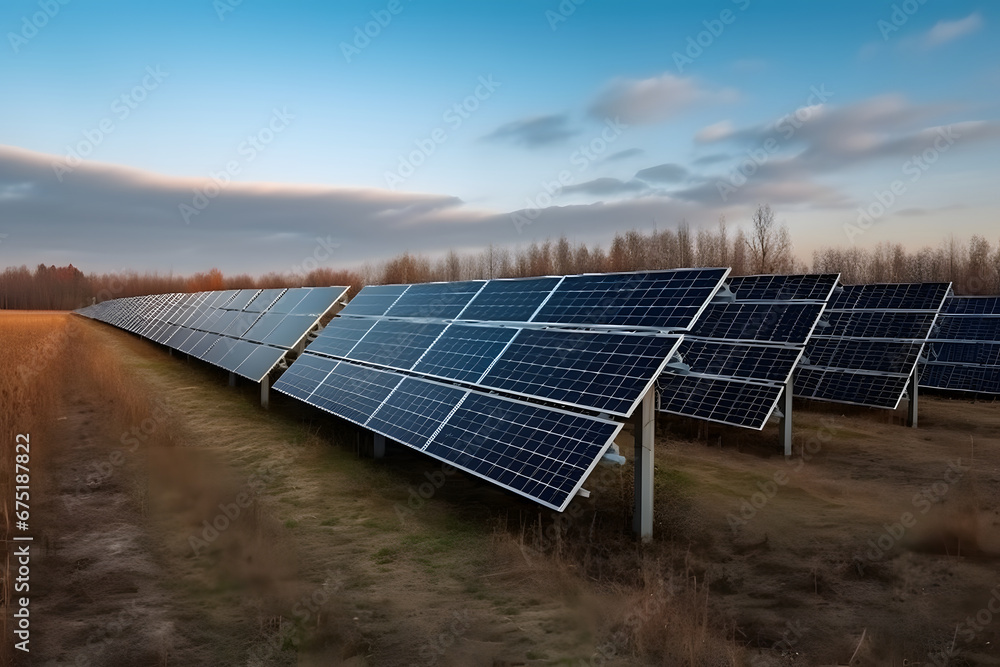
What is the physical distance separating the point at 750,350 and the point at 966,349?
1506 centimetres

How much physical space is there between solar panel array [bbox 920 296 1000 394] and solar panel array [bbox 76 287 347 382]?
2492 centimetres

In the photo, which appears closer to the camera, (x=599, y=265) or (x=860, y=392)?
(x=860, y=392)

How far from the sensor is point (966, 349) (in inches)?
979

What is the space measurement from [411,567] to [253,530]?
2.64 meters

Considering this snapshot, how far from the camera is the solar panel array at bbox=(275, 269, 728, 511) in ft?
28.9

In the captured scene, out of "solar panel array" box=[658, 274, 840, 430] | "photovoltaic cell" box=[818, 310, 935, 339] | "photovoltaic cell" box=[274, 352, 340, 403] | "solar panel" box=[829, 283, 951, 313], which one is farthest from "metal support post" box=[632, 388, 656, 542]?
"solar panel" box=[829, 283, 951, 313]

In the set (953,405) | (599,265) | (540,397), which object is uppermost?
(599,265)

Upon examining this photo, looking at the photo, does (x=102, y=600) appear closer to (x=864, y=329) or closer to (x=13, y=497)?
(x=13, y=497)

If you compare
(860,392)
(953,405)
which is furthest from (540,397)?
(953,405)

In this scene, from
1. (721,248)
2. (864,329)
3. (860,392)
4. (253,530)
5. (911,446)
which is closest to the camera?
(253,530)

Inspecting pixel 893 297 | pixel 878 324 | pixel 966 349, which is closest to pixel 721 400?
pixel 878 324

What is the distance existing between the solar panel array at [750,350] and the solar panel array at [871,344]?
8.40 feet

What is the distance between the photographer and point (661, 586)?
24.8 feet

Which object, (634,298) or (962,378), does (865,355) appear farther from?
(634,298)
